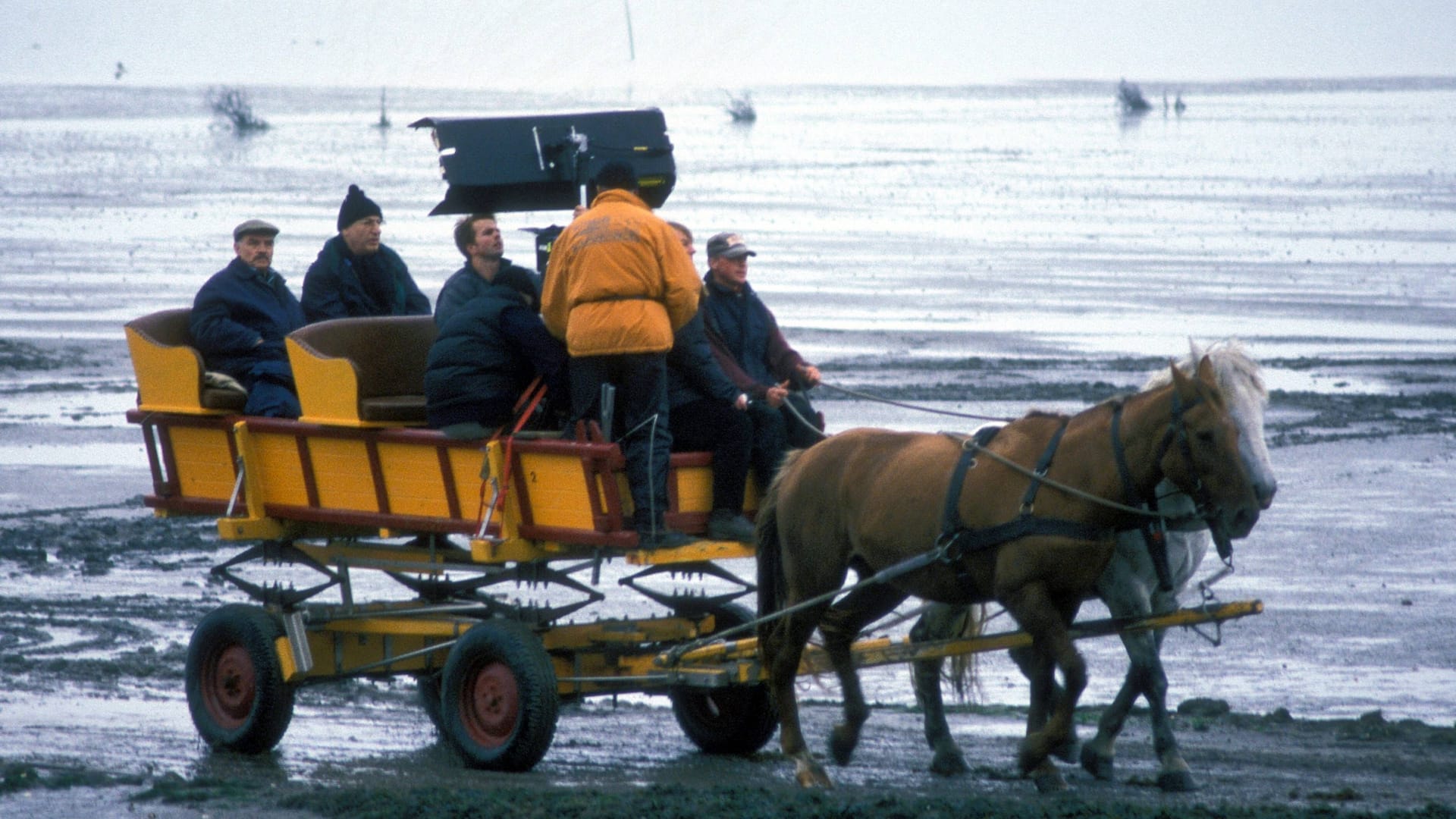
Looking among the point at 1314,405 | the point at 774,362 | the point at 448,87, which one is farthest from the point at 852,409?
the point at 448,87

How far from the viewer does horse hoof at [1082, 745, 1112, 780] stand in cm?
839

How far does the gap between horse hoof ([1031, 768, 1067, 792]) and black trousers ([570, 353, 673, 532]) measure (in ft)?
5.69

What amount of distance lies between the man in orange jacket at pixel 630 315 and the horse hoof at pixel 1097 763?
1.76 meters

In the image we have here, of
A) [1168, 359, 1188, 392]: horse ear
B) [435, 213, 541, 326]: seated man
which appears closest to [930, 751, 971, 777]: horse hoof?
[1168, 359, 1188, 392]: horse ear

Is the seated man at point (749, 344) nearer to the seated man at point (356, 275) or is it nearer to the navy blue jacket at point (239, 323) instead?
the seated man at point (356, 275)

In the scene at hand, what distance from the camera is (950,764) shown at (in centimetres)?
858

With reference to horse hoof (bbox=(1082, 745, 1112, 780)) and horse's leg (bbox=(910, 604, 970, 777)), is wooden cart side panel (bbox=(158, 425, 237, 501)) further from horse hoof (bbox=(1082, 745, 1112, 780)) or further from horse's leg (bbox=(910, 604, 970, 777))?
horse hoof (bbox=(1082, 745, 1112, 780))

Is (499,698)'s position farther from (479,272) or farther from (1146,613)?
(1146,613)

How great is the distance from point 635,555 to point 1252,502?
7.87ft

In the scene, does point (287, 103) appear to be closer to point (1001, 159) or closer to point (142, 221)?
point (1001, 159)

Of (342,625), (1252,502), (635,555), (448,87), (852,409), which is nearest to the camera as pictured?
(1252,502)

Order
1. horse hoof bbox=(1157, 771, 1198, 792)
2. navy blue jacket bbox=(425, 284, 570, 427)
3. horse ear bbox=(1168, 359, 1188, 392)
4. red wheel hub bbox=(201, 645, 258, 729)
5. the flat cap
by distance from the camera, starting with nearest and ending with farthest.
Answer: horse ear bbox=(1168, 359, 1188, 392), horse hoof bbox=(1157, 771, 1198, 792), navy blue jacket bbox=(425, 284, 570, 427), red wheel hub bbox=(201, 645, 258, 729), the flat cap

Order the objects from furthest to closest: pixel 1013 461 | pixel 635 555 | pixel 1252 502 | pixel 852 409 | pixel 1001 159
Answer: pixel 1001 159 < pixel 852 409 < pixel 635 555 < pixel 1013 461 < pixel 1252 502

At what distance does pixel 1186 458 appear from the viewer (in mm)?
7406
